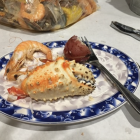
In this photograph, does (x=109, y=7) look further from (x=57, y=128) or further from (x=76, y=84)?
(x=57, y=128)

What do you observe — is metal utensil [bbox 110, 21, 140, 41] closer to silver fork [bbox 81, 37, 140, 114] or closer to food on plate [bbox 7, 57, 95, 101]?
silver fork [bbox 81, 37, 140, 114]

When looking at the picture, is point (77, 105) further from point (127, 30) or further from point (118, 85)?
point (127, 30)

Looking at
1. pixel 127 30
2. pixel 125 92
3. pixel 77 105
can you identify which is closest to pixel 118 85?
pixel 125 92

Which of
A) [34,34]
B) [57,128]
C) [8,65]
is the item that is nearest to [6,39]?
[34,34]

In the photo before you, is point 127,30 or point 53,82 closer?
point 53,82

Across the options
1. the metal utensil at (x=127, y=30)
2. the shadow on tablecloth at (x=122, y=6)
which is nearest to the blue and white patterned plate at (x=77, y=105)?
the metal utensil at (x=127, y=30)

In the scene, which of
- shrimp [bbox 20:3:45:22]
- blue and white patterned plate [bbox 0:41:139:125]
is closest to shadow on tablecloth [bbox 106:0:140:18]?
shrimp [bbox 20:3:45:22]
